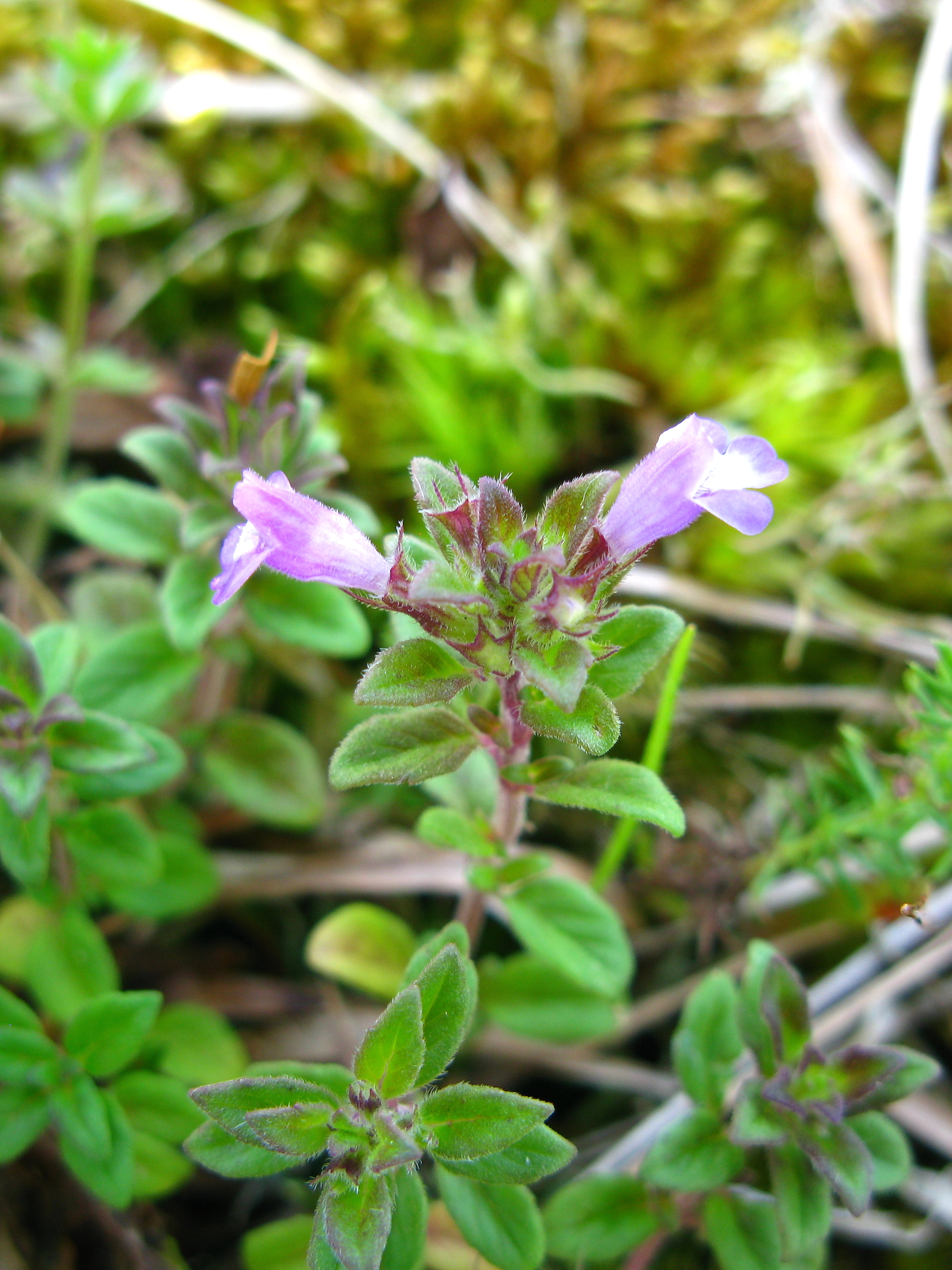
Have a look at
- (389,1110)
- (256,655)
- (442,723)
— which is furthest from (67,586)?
(389,1110)

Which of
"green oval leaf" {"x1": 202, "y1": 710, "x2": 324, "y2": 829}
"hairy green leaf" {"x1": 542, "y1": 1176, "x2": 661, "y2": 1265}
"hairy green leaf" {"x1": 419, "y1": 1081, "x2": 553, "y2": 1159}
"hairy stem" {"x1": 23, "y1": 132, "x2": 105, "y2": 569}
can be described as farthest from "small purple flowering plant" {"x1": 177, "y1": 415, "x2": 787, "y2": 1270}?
"hairy stem" {"x1": 23, "y1": 132, "x2": 105, "y2": 569}

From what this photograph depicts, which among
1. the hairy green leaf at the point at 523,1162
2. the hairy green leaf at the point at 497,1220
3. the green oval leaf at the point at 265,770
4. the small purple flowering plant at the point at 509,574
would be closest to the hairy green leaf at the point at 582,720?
the small purple flowering plant at the point at 509,574

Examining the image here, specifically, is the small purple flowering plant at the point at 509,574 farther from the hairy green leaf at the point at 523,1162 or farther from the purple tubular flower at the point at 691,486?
the hairy green leaf at the point at 523,1162

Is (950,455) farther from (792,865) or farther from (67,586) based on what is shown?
(67,586)

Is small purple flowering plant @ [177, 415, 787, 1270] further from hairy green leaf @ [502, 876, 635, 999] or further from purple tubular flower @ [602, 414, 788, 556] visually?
hairy green leaf @ [502, 876, 635, 999]

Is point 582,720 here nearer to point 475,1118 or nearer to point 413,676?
point 413,676
